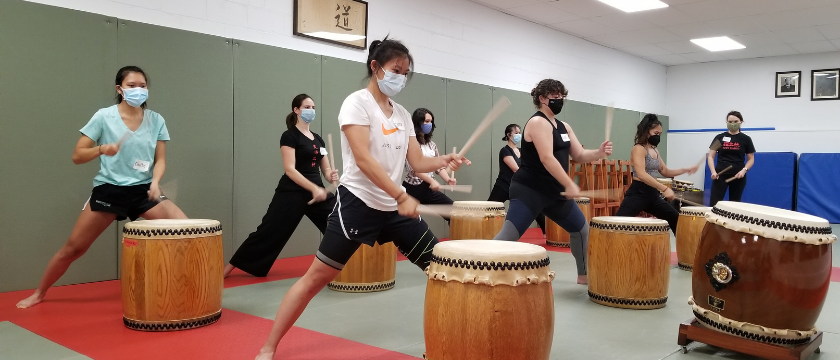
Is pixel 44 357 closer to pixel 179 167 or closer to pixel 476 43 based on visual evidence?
pixel 179 167

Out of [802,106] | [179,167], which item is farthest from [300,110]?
[802,106]

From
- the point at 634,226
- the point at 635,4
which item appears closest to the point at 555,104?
the point at 634,226

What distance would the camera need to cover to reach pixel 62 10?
4.36 metres

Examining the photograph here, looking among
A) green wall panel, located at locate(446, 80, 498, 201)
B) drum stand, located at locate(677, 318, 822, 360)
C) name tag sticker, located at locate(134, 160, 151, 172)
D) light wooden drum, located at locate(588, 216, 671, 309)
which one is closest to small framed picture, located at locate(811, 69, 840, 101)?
green wall panel, located at locate(446, 80, 498, 201)

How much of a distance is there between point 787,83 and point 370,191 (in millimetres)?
11476

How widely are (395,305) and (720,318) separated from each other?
195cm

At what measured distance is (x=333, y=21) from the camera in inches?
245

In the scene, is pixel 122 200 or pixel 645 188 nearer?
pixel 122 200

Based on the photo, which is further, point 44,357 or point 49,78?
point 49,78

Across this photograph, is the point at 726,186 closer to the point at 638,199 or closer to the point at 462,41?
the point at 638,199

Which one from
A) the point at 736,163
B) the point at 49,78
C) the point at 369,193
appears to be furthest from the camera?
the point at 736,163

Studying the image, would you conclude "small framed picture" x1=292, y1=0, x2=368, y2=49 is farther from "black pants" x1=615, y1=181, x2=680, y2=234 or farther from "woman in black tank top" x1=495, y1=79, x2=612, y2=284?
"black pants" x1=615, y1=181, x2=680, y2=234

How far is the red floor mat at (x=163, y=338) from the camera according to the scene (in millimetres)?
2898

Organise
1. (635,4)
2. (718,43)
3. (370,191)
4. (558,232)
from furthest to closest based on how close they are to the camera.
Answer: (718,43) → (635,4) → (558,232) → (370,191)
